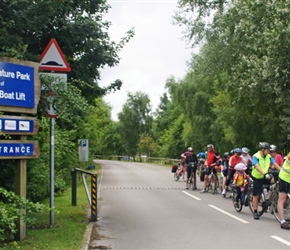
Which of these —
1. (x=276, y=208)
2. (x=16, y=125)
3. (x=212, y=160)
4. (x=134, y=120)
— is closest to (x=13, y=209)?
(x=16, y=125)

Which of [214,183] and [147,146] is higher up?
[147,146]

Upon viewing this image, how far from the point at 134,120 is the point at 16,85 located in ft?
277

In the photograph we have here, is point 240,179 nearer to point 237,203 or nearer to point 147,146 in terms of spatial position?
point 237,203

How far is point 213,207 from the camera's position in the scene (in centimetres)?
1423

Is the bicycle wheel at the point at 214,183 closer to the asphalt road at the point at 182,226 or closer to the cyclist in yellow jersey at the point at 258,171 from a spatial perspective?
the asphalt road at the point at 182,226

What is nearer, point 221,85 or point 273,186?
point 273,186

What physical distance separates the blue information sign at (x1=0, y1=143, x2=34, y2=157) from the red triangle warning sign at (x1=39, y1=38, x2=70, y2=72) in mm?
2225

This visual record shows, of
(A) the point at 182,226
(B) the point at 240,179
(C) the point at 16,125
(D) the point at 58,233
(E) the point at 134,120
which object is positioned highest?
(E) the point at 134,120

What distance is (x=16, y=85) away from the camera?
8.03 meters

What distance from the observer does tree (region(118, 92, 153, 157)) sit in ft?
303

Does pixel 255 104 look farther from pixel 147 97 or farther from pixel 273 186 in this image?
pixel 147 97

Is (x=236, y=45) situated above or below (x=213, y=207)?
above

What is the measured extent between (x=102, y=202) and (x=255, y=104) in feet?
38.6

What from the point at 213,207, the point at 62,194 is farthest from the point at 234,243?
the point at 62,194
